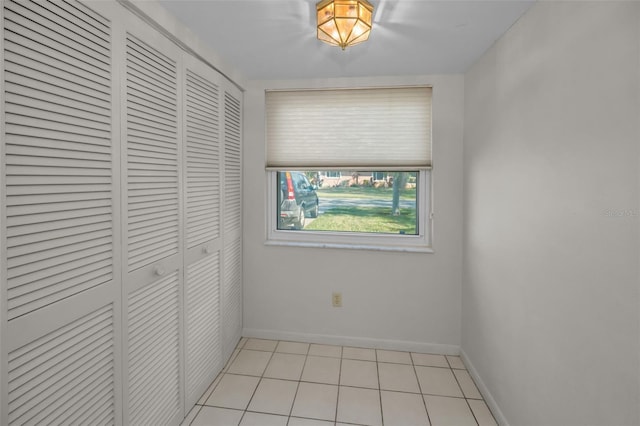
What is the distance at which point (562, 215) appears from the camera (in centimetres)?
130

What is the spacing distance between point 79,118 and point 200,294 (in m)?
1.22

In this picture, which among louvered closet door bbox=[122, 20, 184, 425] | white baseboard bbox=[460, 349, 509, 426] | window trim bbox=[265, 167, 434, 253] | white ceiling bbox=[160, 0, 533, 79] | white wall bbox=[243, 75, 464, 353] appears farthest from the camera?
window trim bbox=[265, 167, 434, 253]

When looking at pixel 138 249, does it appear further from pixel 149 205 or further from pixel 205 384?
pixel 205 384

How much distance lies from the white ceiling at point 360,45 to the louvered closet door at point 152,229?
0.34 meters

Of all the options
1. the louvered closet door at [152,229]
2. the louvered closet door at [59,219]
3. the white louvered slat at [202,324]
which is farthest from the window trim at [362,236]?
the louvered closet door at [59,219]

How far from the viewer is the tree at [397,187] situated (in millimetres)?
2682

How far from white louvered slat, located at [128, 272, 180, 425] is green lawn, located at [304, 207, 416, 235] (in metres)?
1.38

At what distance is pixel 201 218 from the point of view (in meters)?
2.02

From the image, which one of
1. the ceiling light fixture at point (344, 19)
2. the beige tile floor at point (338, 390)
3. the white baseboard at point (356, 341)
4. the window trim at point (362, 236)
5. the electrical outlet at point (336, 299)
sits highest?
the ceiling light fixture at point (344, 19)

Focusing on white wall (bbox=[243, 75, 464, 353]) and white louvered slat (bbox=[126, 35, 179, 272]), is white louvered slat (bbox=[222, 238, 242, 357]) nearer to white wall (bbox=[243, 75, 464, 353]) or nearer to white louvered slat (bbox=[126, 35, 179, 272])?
white wall (bbox=[243, 75, 464, 353])

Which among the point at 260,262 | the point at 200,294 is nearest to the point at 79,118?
the point at 200,294

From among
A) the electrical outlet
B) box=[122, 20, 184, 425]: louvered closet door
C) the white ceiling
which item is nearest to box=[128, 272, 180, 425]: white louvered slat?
box=[122, 20, 184, 425]: louvered closet door

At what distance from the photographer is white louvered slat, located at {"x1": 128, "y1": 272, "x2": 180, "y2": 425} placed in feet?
4.75

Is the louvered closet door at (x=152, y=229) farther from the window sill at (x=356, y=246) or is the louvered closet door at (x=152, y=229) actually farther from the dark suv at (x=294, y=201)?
the dark suv at (x=294, y=201)
